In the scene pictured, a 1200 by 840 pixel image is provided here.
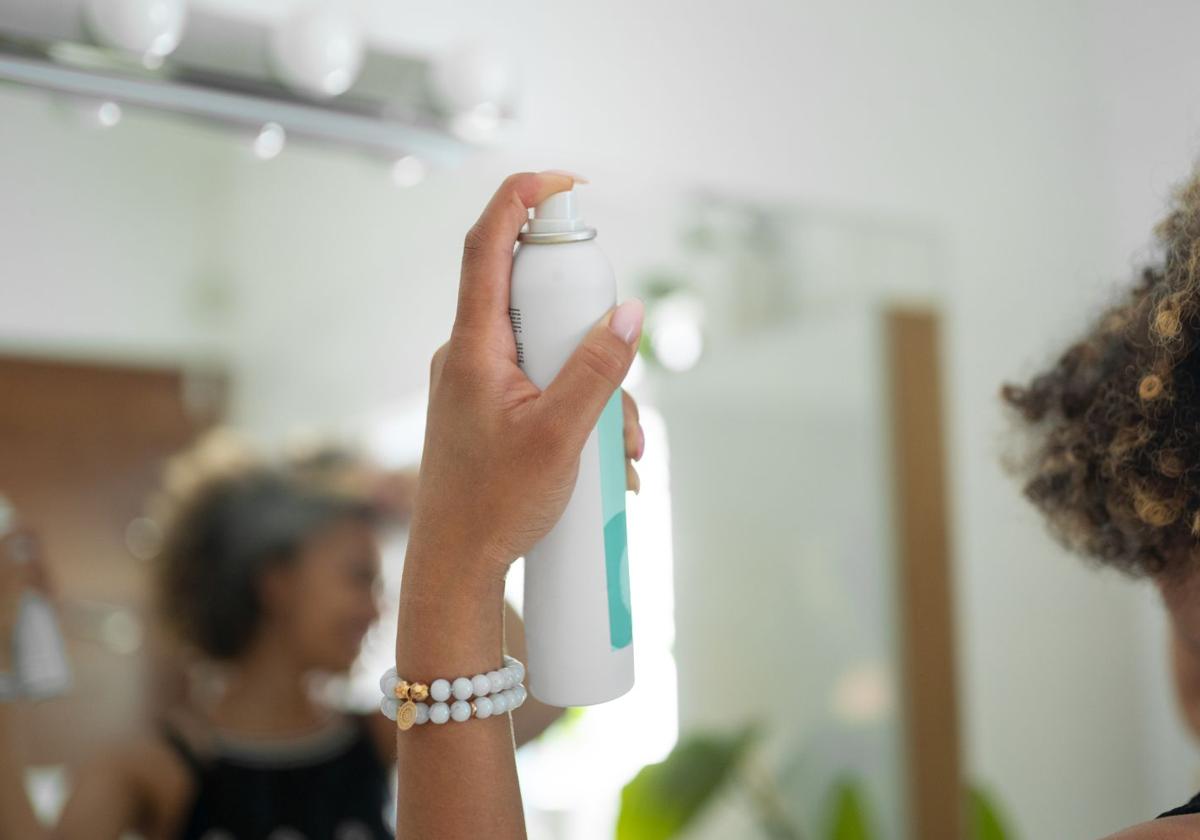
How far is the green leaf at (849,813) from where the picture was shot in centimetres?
125

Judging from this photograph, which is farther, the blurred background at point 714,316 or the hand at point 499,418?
the blurred background at point 714,316

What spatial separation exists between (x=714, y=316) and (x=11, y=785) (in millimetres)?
800

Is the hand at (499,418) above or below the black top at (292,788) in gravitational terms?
above

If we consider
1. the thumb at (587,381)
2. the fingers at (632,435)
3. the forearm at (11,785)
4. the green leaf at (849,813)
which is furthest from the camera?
the green leaf at (849,813)

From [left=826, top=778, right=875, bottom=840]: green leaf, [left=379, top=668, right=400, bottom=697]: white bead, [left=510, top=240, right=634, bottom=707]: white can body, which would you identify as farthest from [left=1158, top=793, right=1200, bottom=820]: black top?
[left=826, top=778, right=875, bottom=840]: green leaf

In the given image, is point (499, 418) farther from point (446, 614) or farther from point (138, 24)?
point (138, 24)

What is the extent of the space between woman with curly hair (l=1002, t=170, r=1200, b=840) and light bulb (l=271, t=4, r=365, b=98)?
25.4 inches

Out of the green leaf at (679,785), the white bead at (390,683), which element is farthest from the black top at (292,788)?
the white bead at (390,683)

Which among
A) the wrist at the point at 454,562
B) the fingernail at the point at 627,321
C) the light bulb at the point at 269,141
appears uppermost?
the light bulb at the point at 269,141

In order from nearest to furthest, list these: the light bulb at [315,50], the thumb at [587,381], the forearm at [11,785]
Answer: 1. the thumb at [587,381]
2. the forearm at [11,785]
3. the light bulb at [315,50]

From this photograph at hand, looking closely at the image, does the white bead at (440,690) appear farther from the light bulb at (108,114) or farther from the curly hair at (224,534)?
the light bulb at (108,114)

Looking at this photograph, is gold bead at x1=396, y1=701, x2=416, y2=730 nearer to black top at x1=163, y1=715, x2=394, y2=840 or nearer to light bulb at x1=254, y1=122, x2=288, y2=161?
black top at x1=163, y1=715, x2=394, y2=840

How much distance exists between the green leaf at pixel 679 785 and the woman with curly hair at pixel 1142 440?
21.3 inches

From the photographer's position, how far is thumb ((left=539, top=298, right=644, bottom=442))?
47 centimetres
